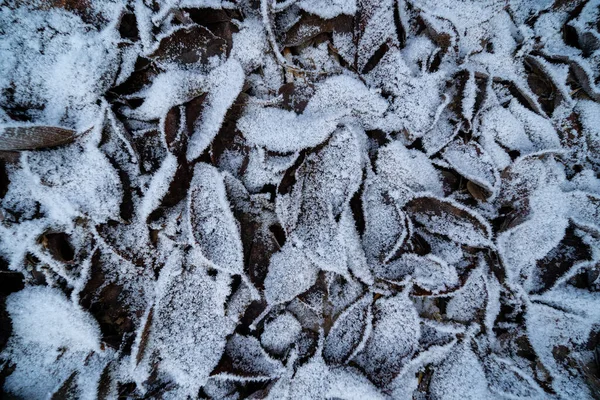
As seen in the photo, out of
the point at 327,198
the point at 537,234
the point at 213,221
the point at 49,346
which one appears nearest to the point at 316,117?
the point at 327,198

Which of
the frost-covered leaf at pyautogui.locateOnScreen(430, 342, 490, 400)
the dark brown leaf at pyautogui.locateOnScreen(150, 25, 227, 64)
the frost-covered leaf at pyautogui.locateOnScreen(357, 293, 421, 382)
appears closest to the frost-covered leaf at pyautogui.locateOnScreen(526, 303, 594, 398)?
the frost-covered leaf at pyautogui.locateOnScreen(430, 342, 490, 400)

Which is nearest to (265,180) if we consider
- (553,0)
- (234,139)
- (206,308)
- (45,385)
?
(234,139)

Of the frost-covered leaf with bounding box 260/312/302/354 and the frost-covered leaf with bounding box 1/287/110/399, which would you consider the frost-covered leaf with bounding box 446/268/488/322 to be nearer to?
the frost-covered leaf with bounding box 260/312/302/354

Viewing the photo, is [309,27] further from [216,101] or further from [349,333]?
[349,333]

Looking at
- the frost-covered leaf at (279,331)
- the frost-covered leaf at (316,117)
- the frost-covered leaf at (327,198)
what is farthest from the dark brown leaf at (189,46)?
the frost-covered leaf at (279,331)

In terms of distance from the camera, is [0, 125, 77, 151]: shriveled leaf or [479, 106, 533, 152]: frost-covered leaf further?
[479, 106, 533, 152]: frost-covered leaf

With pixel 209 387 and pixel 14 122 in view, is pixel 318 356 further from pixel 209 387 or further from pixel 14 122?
pixel 14 122

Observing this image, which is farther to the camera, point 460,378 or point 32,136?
point 460,378
